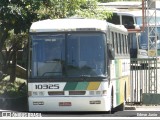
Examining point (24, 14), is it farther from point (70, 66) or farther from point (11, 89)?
point (11, 89)

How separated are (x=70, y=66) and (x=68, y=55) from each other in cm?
29

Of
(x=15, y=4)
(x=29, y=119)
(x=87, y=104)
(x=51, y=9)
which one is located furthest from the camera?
(x=51, y=9)

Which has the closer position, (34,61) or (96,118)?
(96,118)

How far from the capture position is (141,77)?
22031 millimetres

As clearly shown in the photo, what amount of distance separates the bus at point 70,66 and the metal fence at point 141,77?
710cm

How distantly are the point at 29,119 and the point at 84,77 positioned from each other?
4.97 m

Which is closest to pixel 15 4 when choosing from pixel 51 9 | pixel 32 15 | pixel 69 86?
pixel 32 15

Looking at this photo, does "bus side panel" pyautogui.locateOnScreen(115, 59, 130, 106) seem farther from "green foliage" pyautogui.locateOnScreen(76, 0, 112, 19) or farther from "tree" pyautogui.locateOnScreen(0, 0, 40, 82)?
"tree" pyautogui.locateOnScreen(0, 0, 40, 82)

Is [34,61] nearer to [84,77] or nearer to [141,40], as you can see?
[84,77]

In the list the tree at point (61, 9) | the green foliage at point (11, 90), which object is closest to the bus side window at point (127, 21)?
the tree at point (61, 9)

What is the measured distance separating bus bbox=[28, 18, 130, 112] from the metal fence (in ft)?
23.3

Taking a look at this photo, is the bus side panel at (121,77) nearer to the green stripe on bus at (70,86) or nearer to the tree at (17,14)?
the green stripe on bus at (70,86)

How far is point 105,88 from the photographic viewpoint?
13820mm

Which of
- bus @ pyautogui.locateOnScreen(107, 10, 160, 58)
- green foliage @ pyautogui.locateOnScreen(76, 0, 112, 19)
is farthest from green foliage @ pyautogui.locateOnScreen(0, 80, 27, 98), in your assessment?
bus @ pyautogui.locateOnScreen(107, 10, 160, 58)
